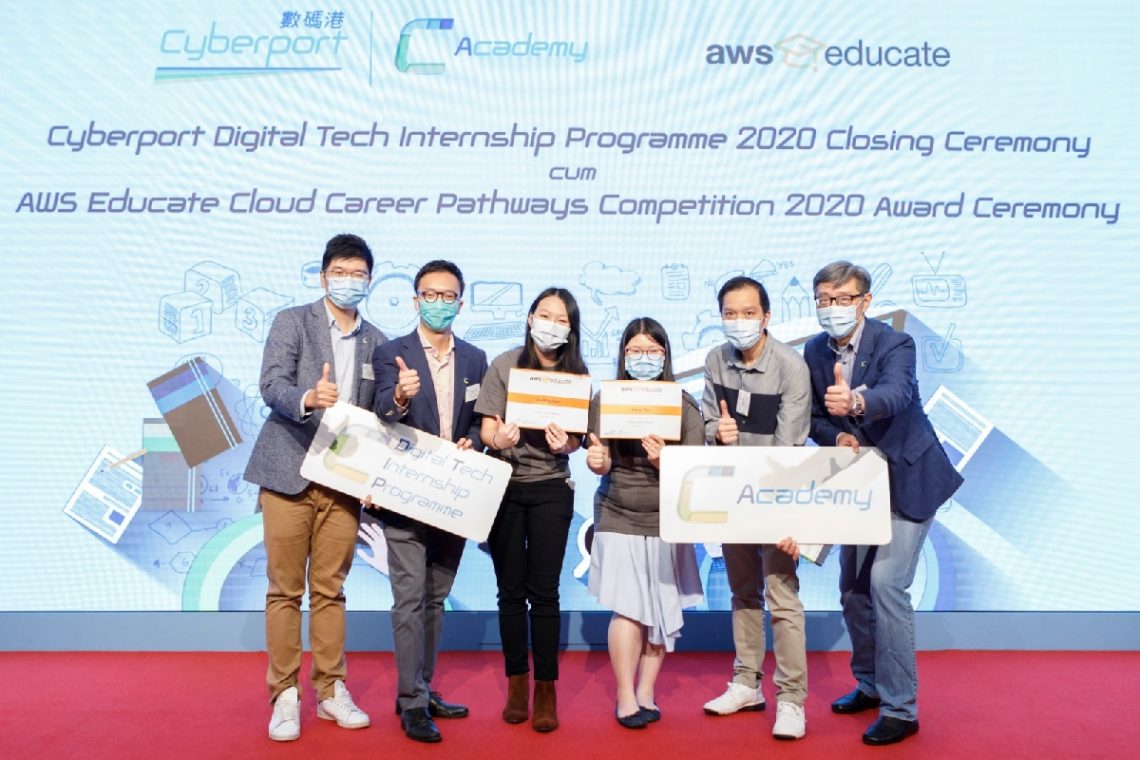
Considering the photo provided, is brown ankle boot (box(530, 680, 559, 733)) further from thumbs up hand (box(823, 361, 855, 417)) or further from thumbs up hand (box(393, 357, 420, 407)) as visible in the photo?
thumbs up hand (box(823, 361, 855, 417))

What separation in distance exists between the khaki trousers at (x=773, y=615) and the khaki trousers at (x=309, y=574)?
1.40m

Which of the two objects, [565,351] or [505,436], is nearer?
[505,436]

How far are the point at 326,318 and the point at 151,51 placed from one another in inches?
83.1

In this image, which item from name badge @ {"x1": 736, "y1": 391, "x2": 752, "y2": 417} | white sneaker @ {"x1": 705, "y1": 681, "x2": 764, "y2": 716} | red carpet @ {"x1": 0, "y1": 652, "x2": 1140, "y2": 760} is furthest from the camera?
white sneaker @ {"x1": 705, "y1": 681, "x2": 764, "y2": 716}

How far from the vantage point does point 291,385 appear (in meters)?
2.92

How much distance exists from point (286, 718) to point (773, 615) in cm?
168

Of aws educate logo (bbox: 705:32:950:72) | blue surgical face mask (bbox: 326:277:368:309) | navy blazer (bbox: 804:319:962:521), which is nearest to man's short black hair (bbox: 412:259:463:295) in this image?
blue surgical face mask (bbox: 326:277:368:309)

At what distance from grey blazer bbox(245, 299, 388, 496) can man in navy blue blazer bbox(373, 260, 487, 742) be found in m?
0.17

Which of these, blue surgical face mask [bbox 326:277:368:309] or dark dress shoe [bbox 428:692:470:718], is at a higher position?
blue surgical face mask [bbox 326:277:368:309]

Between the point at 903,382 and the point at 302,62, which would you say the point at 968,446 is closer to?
the point at 903,382

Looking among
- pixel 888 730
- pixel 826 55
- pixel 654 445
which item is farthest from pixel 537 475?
pixel 826 55

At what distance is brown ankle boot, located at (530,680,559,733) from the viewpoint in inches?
117

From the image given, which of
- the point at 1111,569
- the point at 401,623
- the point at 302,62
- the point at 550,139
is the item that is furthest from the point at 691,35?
the point at 1111,569

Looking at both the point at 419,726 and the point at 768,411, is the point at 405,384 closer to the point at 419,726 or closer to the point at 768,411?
the point at 419,726
